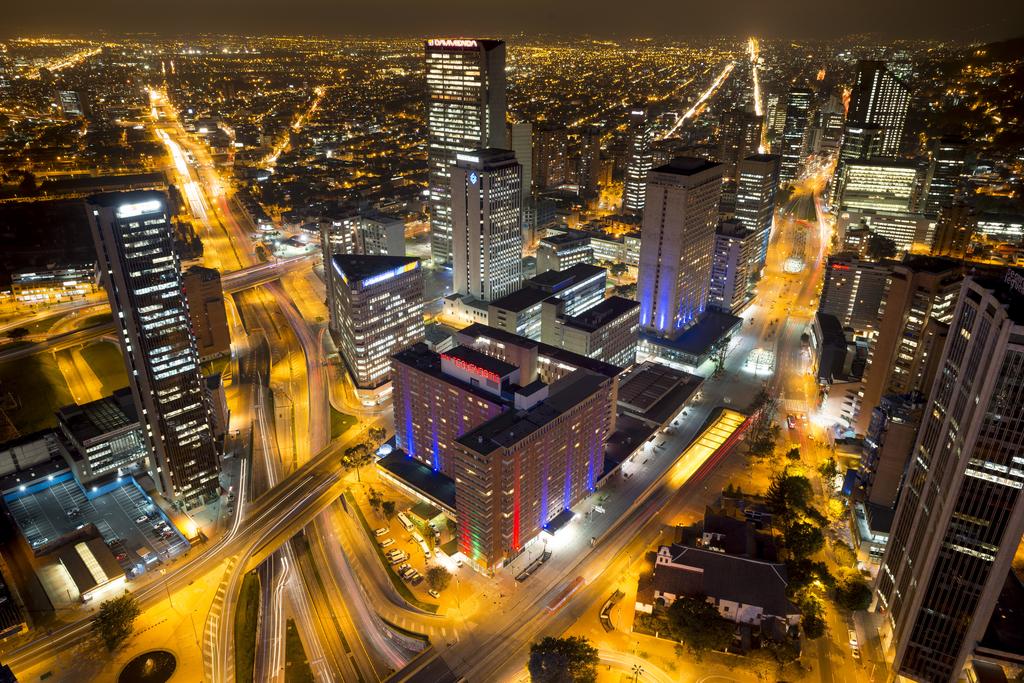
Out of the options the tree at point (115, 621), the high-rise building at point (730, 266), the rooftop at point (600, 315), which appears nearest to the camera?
the tree at point (115, 621)

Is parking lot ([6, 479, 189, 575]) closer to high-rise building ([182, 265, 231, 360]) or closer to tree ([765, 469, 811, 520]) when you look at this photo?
high-rise building ([182, 265, 231, 360])

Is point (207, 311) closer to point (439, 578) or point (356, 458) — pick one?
point (356, 458)

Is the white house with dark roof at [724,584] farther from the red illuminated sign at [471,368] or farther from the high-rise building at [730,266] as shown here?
the high-rise building at [730,266]

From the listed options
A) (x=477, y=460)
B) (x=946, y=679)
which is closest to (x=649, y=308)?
(x=477, y=460)

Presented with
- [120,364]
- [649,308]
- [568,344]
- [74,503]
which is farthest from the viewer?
[649,308]

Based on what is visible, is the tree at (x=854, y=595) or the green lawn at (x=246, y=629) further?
the tree at (x=854, y=595)

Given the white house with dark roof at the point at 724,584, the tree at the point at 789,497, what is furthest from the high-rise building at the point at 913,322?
the white house with dark roof at the point at 724,584

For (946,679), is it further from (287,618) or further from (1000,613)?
(287,618)
